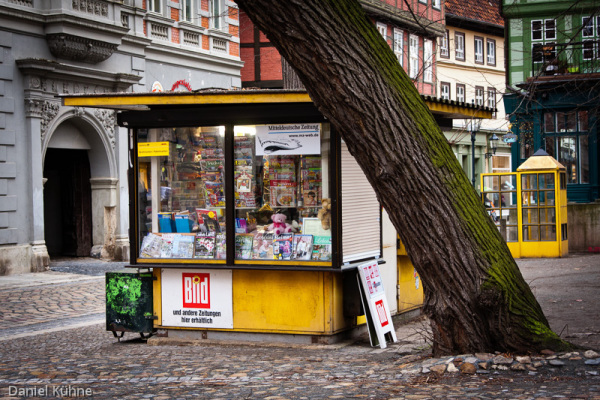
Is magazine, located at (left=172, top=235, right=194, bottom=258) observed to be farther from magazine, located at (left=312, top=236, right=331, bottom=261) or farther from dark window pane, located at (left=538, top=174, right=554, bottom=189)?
dark window pane, located at (left=538, top=174, right=554, bottom=189)

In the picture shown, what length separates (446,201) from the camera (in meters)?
6.98

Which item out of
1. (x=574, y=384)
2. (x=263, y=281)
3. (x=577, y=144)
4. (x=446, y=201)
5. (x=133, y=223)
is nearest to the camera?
(x=574, y=384)

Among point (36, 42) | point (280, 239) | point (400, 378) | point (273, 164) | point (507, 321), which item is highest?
point (36, 42)

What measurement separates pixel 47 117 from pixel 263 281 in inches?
486

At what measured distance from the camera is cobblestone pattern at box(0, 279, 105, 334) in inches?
481

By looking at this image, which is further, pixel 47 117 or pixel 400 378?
pixel 47 117

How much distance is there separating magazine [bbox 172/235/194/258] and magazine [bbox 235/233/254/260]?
583 mm

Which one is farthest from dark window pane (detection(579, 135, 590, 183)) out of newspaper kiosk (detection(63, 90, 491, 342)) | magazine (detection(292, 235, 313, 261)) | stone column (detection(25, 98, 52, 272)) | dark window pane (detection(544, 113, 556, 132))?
magazine (detection(292, 235, 313, 261))

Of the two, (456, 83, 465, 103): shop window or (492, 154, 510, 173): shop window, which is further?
(492, 154, 510, 173): shop window

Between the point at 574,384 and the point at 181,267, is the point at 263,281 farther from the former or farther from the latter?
the point at 574,384

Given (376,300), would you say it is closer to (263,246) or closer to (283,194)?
(263,246)

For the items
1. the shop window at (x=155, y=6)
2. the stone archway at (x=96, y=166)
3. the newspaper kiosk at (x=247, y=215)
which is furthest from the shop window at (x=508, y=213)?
the newspaper kiosk at (x=247, y=215)

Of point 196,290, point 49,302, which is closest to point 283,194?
point 196,290

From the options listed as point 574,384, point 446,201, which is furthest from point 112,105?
point 574,384
